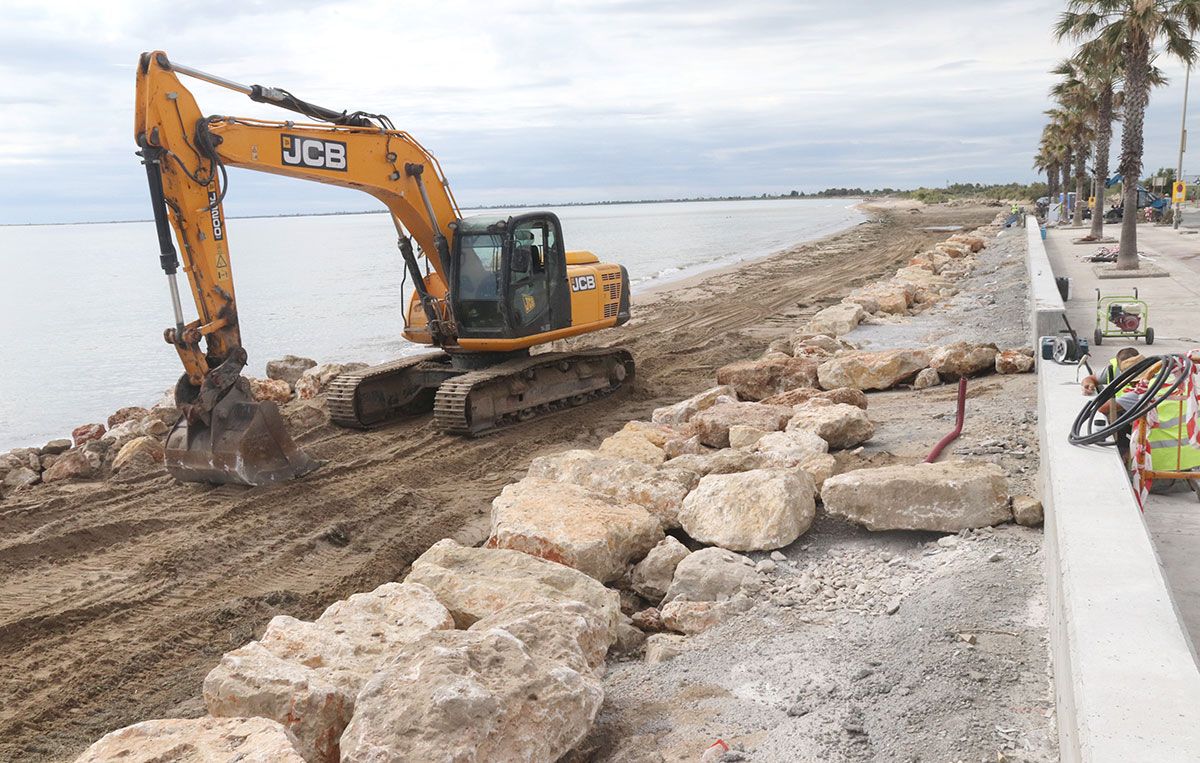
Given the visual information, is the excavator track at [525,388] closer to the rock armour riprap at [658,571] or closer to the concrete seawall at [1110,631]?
the rock armour riprap at [658,571]

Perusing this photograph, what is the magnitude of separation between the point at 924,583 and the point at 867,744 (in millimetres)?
1828

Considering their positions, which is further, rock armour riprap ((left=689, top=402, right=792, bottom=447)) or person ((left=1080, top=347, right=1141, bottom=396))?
rock armour riprap ((left=689, top=402, right=792, bottom=447))

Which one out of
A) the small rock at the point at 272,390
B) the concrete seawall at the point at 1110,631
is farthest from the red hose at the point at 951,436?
the small rock at the point at 272,390

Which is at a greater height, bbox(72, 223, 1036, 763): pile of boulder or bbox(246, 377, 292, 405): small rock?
bbox(72, 223, 1036, 763): pile of boulder

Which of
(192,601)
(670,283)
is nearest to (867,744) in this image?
(192,601)

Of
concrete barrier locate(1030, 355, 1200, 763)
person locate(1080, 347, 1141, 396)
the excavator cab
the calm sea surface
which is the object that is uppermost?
the excavator cab

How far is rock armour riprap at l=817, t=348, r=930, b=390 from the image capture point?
11.6 metres

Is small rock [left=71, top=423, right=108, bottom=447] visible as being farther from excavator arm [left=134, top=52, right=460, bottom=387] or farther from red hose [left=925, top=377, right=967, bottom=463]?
red hose [left=925, top=377, right=967, bottom=463]

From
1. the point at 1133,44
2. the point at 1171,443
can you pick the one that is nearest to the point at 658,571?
the point at 1171,443

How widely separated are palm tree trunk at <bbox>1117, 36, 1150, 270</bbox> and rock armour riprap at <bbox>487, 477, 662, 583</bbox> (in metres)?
19.0

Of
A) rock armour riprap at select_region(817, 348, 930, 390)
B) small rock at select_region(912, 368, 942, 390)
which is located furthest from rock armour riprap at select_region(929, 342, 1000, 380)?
rock armour riprap at select_region(817, 348, 930, 390)

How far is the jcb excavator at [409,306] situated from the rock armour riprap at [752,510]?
455cm

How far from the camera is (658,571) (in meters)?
6.38

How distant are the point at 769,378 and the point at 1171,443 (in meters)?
5.60
